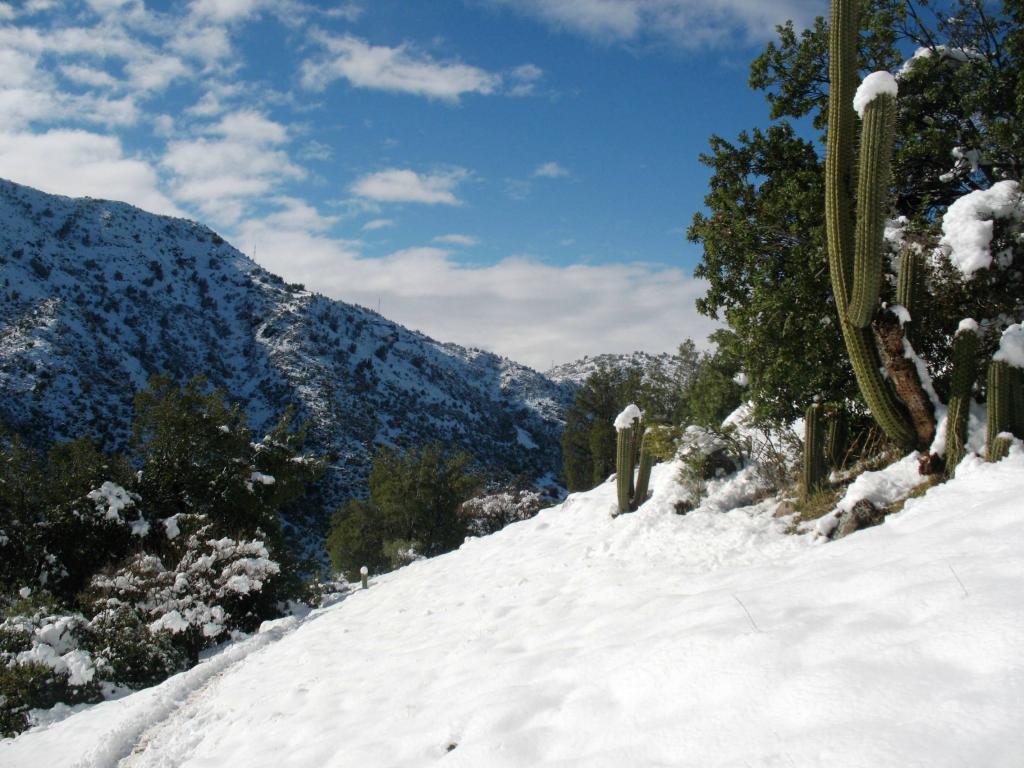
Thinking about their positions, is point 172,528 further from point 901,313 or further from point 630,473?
point 901,313

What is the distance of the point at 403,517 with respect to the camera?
3127 centimetres

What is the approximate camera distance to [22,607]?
1095 cm

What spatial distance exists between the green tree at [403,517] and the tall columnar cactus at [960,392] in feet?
84.4

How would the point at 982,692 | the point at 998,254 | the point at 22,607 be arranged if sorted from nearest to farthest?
1. the point at 982,692
2. the point at 998,254
3. the point at 22,607

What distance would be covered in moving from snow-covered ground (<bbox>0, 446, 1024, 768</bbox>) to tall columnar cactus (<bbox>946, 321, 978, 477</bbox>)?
0.34m

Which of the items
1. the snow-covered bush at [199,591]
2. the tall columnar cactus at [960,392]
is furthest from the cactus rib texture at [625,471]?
the snow-covered bush at [199,591]

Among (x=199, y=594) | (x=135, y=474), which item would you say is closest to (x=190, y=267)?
(x=135, y=474)

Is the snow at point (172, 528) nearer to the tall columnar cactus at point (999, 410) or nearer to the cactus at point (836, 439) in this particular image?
the cactus at point (836, 439)

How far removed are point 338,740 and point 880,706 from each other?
12.6 feet

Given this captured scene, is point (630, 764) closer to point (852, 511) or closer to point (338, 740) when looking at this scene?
point (338, 740)

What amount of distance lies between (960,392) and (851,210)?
2223mm

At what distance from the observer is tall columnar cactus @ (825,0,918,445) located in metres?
6.29

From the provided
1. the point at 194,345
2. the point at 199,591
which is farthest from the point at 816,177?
the point at 194,345

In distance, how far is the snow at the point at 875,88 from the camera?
6082 millimetres
